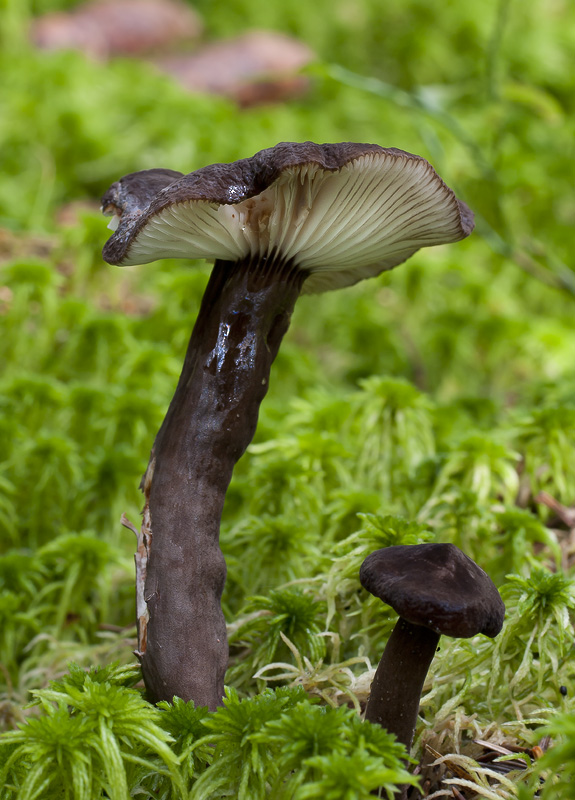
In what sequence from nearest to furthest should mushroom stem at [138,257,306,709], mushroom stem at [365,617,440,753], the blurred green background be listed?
mushroom stem at [365,617,440,753]
mushroom stem at [138,257,306,709]
the blurred green background

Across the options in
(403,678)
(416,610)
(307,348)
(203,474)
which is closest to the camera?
(416,610)

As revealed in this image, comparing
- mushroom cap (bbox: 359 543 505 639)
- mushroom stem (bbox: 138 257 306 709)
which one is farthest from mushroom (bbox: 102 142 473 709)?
mushroom cap (bbox: 359 543 505 639)

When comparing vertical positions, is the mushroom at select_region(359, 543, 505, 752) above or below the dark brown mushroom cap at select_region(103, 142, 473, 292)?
below

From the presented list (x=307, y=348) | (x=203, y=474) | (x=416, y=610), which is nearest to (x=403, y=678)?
(x=416, y=610)

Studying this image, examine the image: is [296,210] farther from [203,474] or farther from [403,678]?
[403,678]

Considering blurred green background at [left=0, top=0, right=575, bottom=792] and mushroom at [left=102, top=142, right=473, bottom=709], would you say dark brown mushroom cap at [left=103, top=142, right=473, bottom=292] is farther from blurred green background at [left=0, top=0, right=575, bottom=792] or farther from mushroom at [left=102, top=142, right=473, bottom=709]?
blurred green background at [left=0, top=0, right=575, bottom=792]

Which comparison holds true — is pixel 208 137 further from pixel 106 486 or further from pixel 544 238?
pixel 106 486

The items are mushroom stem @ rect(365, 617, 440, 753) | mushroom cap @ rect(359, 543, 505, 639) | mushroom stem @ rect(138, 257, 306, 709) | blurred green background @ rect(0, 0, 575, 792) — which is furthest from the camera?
blurred green background @ rect(0, 0, 575, 792)

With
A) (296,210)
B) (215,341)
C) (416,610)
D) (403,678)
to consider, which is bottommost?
(403,678)
